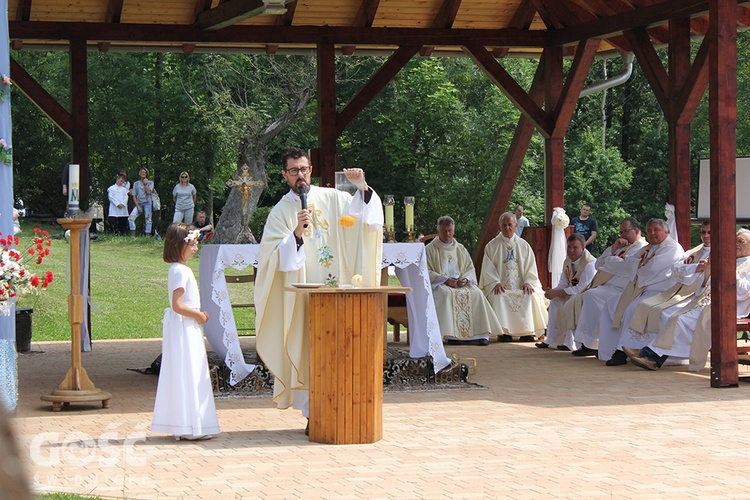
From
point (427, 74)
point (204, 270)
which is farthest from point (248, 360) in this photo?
point (427, 74)

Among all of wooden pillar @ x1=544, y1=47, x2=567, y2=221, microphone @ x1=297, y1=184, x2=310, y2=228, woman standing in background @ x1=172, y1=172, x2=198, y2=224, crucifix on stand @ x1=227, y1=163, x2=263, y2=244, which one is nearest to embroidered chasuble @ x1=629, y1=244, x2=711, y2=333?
wooden pillar @ x1=544, y1=47, x2=567, y2=221

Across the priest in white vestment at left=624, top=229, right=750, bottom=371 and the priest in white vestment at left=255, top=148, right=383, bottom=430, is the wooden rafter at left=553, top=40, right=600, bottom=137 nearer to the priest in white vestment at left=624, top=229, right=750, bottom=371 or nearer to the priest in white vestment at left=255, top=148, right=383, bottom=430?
the priest in white vestment at left=624, top=229, right=750, bottom=371

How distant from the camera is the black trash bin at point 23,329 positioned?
12.1m

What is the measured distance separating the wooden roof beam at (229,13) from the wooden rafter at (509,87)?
3.32m

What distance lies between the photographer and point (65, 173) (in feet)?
33.8

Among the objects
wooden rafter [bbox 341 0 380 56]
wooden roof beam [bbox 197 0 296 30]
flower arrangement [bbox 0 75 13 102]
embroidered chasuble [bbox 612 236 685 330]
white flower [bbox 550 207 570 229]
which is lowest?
embroidered chasuble [bbox 612 236 685 330]

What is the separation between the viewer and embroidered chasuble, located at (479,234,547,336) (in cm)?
1330

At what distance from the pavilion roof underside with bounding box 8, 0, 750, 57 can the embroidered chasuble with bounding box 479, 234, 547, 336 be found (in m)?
2.56

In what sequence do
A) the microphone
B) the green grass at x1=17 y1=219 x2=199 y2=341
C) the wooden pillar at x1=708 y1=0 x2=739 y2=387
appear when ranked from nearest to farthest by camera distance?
the microphone < the wooden pillar at x1=708 y1=0 x2=739 y2=387 < the green grass at x1=17 y1=219 x2=199 y2=341

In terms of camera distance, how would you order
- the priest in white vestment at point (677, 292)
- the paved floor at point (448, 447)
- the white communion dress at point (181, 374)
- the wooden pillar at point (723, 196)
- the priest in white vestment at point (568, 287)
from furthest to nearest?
the priest in white vestment at point (568, 287)
the priest in white vestment at point (677, 292)
the wooden pillar at point (723, 196)
the white communion dress at point (181, 374)
the paved floor at point (448, 447)

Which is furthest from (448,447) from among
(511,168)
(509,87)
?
(511,168)

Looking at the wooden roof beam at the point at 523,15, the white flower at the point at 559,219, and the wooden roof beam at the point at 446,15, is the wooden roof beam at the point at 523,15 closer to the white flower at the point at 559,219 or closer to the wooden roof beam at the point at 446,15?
the wooden roof beam at the point at 446,15

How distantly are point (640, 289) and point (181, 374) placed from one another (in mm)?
6075

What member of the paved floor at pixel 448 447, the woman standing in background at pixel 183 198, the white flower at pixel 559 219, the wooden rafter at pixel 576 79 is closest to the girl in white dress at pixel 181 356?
the paved floor at pixel 448 447
